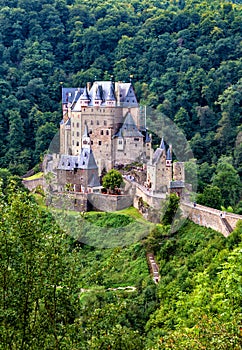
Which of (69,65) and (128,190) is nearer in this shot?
(128,190)

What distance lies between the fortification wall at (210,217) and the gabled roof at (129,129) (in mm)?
8312

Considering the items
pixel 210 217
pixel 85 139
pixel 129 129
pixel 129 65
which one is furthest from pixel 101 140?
pixel 129 65

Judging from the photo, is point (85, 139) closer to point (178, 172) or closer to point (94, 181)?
point (94, 181)

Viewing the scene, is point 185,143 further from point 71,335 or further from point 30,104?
point 71,335

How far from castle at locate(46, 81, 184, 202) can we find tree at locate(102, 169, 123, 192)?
1029mm

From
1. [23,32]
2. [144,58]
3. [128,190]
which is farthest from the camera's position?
[23,32]

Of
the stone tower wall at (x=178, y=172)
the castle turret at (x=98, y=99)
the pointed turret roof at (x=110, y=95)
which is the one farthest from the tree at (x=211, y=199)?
the castle turret at (x=98, y=99)

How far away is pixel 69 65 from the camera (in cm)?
7744

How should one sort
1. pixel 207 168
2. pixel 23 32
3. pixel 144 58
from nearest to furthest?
1. pixel 207 168
2. pixel 144 58
3. pixel 23 32

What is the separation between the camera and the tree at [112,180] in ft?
145

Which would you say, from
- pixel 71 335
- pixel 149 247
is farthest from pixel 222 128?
pixel 71 335

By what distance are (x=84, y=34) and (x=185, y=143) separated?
22.2 meters

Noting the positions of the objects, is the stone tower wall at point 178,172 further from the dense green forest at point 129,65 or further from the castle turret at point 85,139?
the dense green forest at point 129,65

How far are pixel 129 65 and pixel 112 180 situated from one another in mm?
32991
